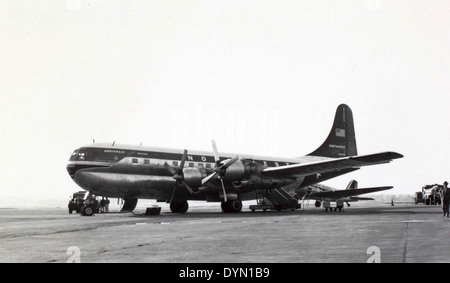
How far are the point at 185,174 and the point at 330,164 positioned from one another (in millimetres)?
9283

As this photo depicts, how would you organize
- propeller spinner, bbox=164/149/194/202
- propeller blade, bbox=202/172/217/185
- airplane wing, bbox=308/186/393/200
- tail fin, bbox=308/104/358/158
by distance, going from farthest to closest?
tail fin, bbox=308/104/358/158 → airplane wing, bbox=308/186/393/200 → propeller blade, bbox=202/172/217/185 → propeller spinner, bbox=164/149/194/202

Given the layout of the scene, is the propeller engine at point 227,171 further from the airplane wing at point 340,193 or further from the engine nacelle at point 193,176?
the airplane wing at point 340,193

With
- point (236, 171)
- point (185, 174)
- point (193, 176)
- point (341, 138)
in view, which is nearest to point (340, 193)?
point (341, 138)

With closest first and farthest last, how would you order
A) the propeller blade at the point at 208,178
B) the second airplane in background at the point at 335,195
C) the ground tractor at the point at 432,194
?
the propeller blade at the point at 208,178 < the second airplane in background at the point at 335,195 < the ground tractor at the point at 432,194

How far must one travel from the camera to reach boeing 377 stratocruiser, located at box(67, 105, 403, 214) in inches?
1098

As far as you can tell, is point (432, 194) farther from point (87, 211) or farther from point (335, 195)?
point (87, 211)

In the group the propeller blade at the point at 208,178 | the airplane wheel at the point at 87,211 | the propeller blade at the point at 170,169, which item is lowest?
the airplane wheel at the point at 87,211

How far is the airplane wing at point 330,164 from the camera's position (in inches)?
1094

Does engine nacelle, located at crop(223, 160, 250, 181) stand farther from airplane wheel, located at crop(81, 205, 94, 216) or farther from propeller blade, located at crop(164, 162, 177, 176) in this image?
airplane wheel, located at crop(81, 205, 94, 216)

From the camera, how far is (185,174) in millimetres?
29031

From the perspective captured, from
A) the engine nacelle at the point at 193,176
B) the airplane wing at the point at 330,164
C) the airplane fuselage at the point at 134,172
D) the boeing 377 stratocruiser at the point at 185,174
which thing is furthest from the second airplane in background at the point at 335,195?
the engine nacelle at the point at 193,176

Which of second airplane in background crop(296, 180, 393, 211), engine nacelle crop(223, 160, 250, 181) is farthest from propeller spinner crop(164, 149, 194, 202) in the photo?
second airplane in background crop(296, 180, 393, 211)

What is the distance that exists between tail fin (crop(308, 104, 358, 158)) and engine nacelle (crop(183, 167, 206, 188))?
1379 cm
